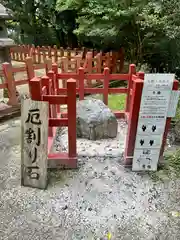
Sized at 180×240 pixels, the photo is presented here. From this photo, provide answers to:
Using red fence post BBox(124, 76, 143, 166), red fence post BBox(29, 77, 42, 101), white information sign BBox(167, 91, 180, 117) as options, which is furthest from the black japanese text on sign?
white information sign BBox(167, 91, 180, 117)

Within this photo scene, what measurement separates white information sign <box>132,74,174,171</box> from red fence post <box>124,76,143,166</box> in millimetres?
45

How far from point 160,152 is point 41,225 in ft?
5.71

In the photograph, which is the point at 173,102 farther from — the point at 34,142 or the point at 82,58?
the point at 82,58

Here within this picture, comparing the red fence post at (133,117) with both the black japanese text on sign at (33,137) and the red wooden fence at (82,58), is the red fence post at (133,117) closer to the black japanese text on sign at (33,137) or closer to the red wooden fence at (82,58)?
the black japanese text on sign at (33,137)

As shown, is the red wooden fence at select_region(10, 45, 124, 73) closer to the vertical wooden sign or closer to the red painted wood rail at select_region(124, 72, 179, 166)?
the red painted wood rail at select_region(124, 72, 179, 166)

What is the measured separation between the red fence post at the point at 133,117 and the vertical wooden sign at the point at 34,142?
0.99m

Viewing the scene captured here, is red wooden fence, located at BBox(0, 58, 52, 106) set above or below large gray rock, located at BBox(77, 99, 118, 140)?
above

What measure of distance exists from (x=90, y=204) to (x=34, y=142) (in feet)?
3.05

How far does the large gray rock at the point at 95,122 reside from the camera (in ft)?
10.5

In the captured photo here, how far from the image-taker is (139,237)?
1882 millimetres

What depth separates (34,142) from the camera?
2.27 m

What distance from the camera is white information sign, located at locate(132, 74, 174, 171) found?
2.24 metres

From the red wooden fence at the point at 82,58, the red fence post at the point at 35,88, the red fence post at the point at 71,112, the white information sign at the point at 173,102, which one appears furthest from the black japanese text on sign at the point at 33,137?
the red wooden fence at the point at 82,58

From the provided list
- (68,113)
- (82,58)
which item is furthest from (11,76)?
(82,58)
